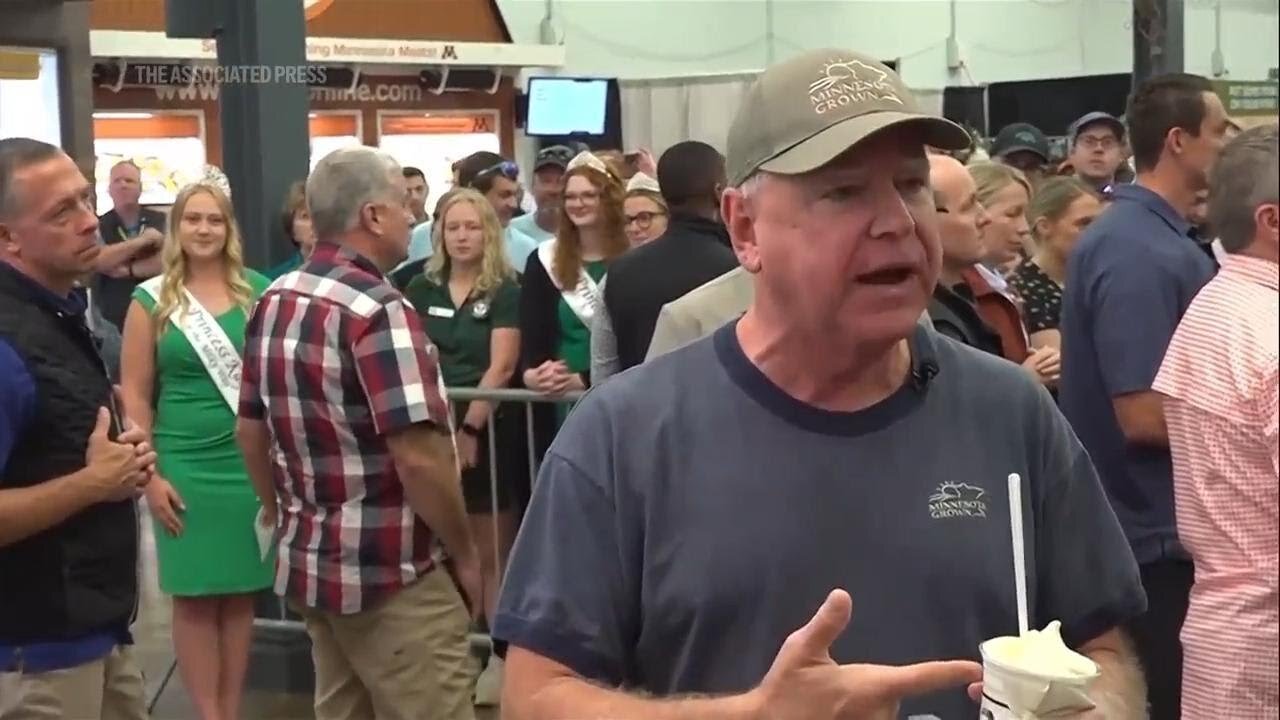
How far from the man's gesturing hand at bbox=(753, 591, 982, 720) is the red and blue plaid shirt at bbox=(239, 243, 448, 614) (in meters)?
2.39

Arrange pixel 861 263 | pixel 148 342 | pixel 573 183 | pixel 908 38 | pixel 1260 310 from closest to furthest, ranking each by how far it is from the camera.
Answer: pixel 1260 310
pixel 861 263
pixel 148 342
pixel 573 183
pixel 908 38

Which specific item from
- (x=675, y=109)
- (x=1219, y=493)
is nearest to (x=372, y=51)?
(x=675, y=109)

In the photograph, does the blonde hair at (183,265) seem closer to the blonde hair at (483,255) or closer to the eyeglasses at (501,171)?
the blonde hair at (483,255)

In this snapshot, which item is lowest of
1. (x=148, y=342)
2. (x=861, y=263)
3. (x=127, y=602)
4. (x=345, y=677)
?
(x=345, y=677)

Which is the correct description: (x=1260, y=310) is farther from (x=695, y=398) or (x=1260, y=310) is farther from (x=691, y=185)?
(x=691, y=185)

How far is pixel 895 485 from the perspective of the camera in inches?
69.0


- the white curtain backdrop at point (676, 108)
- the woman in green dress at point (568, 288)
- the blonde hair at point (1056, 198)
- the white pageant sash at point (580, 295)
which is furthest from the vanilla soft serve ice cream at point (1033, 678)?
the white curtain backdrop at point (676, 108)

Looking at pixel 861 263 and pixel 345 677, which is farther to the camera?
pixel 345 677

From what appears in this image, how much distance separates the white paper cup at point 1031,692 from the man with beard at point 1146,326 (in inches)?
82.3

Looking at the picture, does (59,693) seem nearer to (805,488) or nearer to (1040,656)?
(805,488)

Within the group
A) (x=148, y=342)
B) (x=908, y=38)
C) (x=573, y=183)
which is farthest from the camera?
(x=908, y=38)

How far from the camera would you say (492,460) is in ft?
19.5

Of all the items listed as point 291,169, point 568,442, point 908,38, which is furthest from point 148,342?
point 908,38

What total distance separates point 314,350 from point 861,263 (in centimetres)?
245
